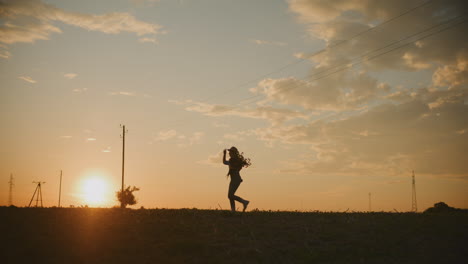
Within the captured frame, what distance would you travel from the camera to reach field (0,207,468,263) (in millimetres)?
11312

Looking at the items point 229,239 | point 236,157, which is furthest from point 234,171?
point 229,239

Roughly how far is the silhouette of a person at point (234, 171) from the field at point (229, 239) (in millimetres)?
2183

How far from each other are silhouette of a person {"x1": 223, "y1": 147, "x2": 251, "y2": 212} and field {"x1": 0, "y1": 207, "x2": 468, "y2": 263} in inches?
85.9

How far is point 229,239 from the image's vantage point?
12719 mm

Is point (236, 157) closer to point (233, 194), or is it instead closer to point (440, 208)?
point (233, 194)

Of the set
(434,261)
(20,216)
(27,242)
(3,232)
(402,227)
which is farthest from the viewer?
(20,216)

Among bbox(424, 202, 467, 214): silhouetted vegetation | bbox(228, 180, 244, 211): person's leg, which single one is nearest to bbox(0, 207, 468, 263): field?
bbox(228, 180, 244, 211): person's leg

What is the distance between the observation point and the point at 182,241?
1241 cm

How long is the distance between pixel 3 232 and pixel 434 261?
12369 millimetres

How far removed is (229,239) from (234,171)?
612 centimetres

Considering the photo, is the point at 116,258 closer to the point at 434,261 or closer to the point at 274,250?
the point at 274,250

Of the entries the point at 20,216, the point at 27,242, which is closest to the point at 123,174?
the point at 20,216

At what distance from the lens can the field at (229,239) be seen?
11.3 metres

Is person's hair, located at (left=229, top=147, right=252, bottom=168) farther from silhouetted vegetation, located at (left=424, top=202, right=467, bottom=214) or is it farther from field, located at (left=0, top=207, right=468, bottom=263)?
silhouetted vegetation, located at (left=424, top=202, right=467, bottom=214)
